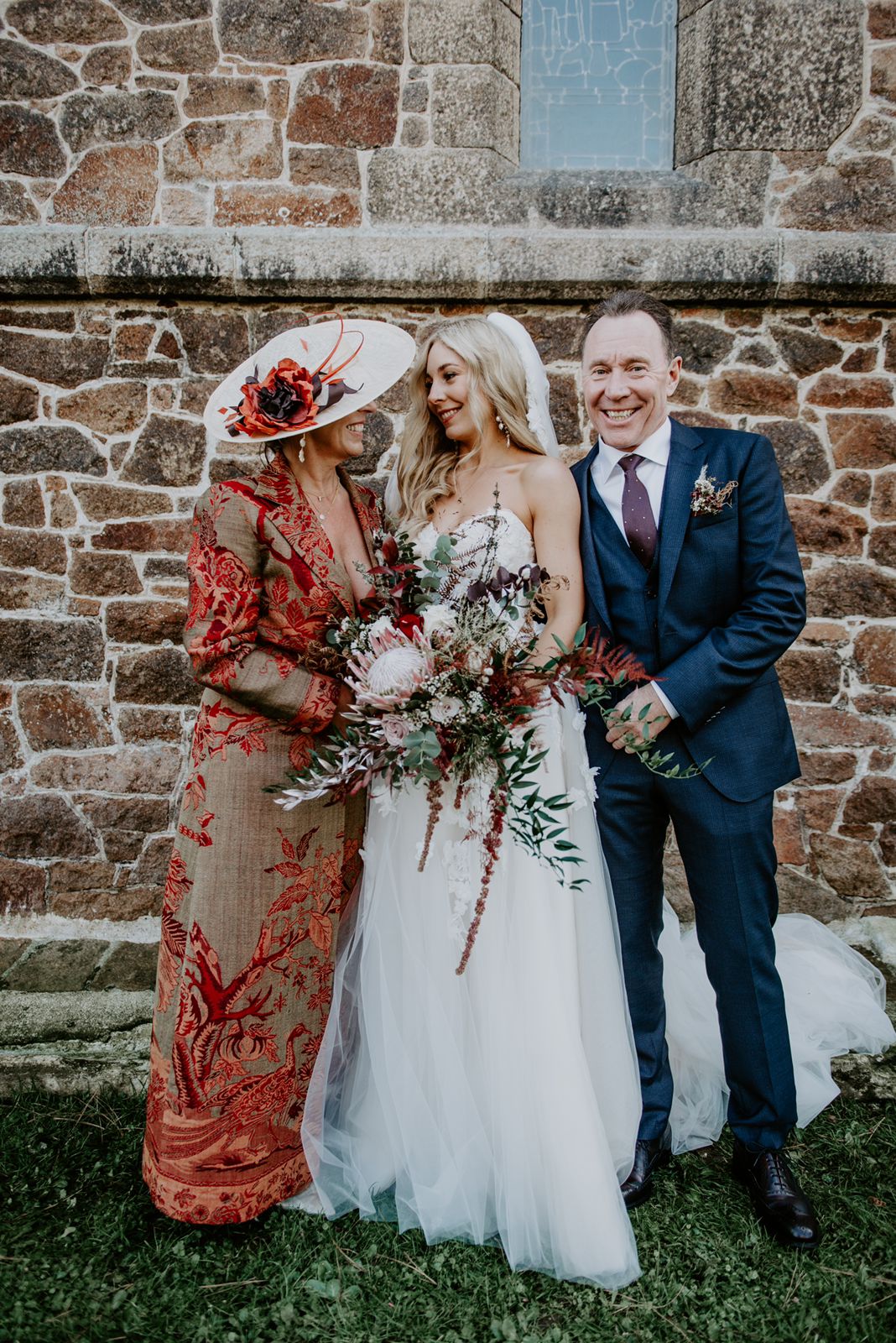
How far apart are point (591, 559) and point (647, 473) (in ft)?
0.94

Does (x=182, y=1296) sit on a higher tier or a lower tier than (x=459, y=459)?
lower

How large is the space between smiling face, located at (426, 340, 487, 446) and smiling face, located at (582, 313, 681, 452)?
0.36 metres

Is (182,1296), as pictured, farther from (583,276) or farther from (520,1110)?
(583,276)

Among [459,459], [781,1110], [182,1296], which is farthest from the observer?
[459,459]

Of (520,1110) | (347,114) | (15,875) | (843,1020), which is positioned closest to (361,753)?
(520,1110)

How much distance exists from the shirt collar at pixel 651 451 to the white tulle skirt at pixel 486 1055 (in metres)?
0.69

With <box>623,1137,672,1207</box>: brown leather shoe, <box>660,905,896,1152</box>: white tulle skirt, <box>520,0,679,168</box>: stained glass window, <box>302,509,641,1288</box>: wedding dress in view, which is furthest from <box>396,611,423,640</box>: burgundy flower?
<box>520,0,679,168</box>: stained glass window

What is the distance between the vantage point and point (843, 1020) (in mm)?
2939

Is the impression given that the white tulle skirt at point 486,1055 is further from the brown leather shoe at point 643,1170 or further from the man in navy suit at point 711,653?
the man in navy suit at point 711,653

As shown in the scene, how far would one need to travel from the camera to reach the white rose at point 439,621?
2031 mm

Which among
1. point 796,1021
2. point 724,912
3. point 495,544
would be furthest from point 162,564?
point 796,1021

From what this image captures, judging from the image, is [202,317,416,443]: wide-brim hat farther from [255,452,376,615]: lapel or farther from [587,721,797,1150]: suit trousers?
[587,721,797,1150]: suit trousers

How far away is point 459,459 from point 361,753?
109 cm

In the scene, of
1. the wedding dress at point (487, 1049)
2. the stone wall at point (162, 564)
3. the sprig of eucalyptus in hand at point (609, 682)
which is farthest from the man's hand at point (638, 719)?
the stone wall at point (162, 564)
